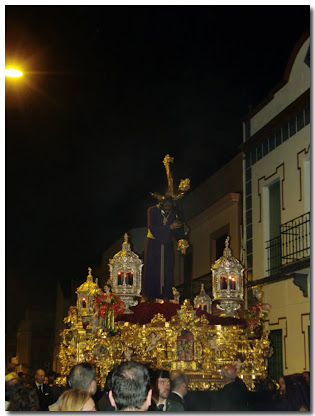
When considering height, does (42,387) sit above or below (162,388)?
below

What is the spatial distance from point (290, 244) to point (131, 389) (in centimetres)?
986

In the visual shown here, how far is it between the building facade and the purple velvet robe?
288 centimetres

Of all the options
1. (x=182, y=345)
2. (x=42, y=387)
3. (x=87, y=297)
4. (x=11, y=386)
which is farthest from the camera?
(x=87, y=297)

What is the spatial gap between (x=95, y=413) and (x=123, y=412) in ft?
2.06

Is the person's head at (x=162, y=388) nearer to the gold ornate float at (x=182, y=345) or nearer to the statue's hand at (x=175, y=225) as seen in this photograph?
the gold ornate float at (x=182, y=345)

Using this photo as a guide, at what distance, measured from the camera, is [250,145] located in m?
16.2

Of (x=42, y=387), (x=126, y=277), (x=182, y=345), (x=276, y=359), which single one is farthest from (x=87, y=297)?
(x=276, y=359)

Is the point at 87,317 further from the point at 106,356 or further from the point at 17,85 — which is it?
the point at 17,85

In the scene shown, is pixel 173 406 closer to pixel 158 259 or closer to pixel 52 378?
pixel 158 259

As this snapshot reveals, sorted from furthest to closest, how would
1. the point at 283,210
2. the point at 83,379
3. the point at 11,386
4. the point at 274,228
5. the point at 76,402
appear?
the point at 274,228, the point at 283,210, the point at 11,386, the point at 83,379, the point at 76,402

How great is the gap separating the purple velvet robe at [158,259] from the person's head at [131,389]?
675 cm

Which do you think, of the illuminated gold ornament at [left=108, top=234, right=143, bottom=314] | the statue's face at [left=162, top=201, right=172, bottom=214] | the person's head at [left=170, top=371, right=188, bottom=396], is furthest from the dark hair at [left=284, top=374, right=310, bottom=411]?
the statue's face at [left=162, top=201, right=172, bottom=214]

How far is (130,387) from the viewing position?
400 cm

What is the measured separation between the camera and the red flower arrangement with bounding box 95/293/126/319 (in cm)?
1005
